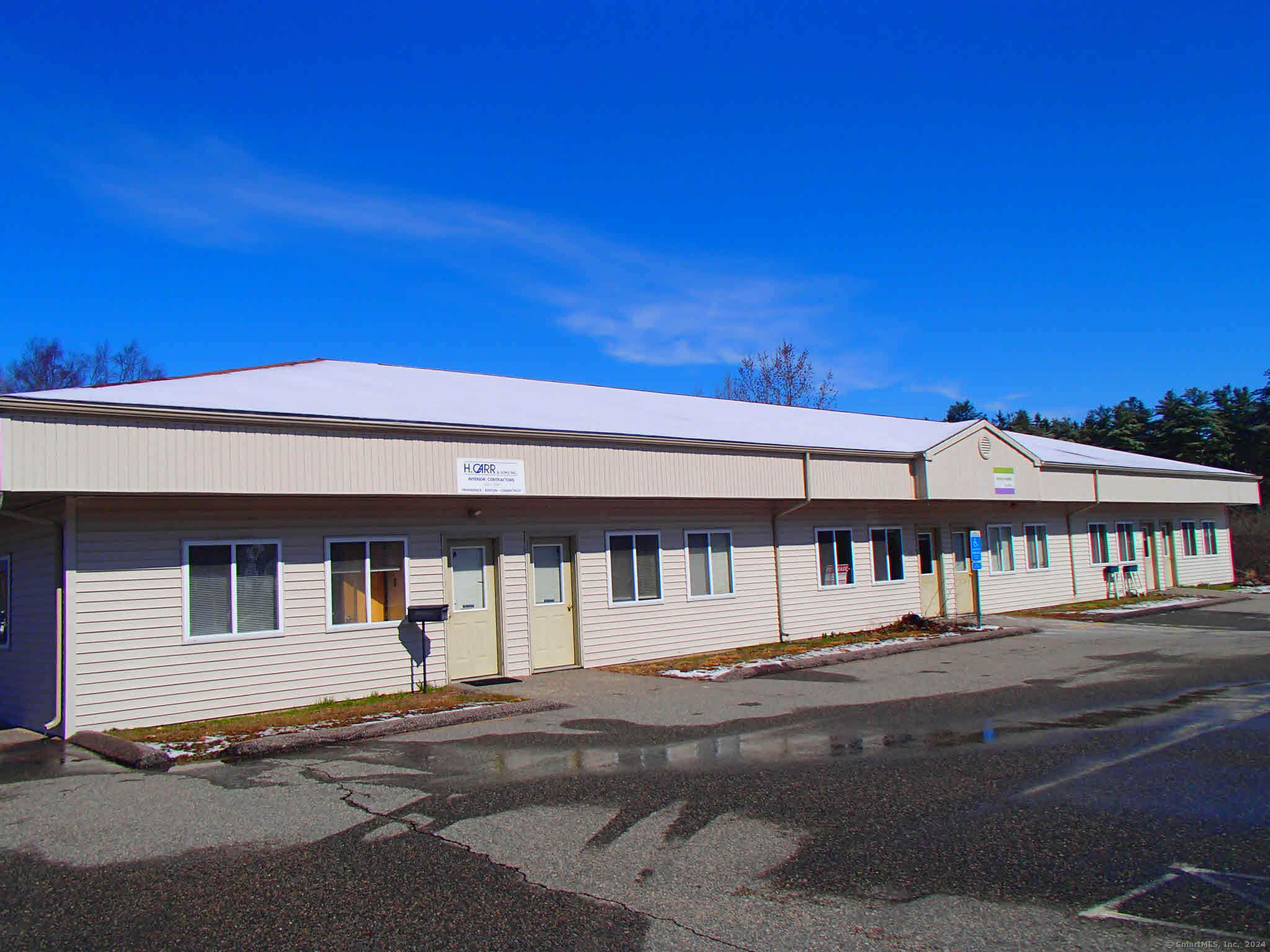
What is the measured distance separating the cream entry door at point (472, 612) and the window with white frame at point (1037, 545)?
Answer: 53.9 feet

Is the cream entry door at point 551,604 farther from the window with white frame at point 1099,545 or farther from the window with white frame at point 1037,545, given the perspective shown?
the window with white frame at point 1099,545

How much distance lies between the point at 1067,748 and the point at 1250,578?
31.1 metres

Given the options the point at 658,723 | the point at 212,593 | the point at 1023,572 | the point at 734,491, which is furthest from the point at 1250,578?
the point at 212,593

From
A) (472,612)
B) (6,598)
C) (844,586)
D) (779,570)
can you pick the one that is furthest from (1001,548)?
(6,598)

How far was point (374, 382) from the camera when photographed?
16.6 metres

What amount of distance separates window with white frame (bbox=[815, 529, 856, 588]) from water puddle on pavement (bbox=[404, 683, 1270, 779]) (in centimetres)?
915

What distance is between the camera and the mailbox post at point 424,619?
1311cm

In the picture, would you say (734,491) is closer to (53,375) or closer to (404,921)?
(404,921)

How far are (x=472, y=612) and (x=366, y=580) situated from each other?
188 cm

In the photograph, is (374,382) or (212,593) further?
(374,382)

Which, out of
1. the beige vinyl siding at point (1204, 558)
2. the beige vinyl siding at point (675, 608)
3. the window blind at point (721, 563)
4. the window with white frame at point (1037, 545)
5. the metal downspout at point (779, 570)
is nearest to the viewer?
the beige vinyl siding at point (675, 608)

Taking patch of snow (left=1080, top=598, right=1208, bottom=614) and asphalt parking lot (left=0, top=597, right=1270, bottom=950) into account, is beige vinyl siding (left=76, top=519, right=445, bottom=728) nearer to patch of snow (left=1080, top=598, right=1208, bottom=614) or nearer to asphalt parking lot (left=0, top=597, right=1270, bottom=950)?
asphalt parking lot (left=0, top=597, right=1270, bottom=950)

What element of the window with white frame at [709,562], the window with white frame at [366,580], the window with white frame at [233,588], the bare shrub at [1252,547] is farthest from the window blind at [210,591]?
the bare shrub at [1252,547]

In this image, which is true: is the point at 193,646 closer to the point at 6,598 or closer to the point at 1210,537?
the point at 6,598
